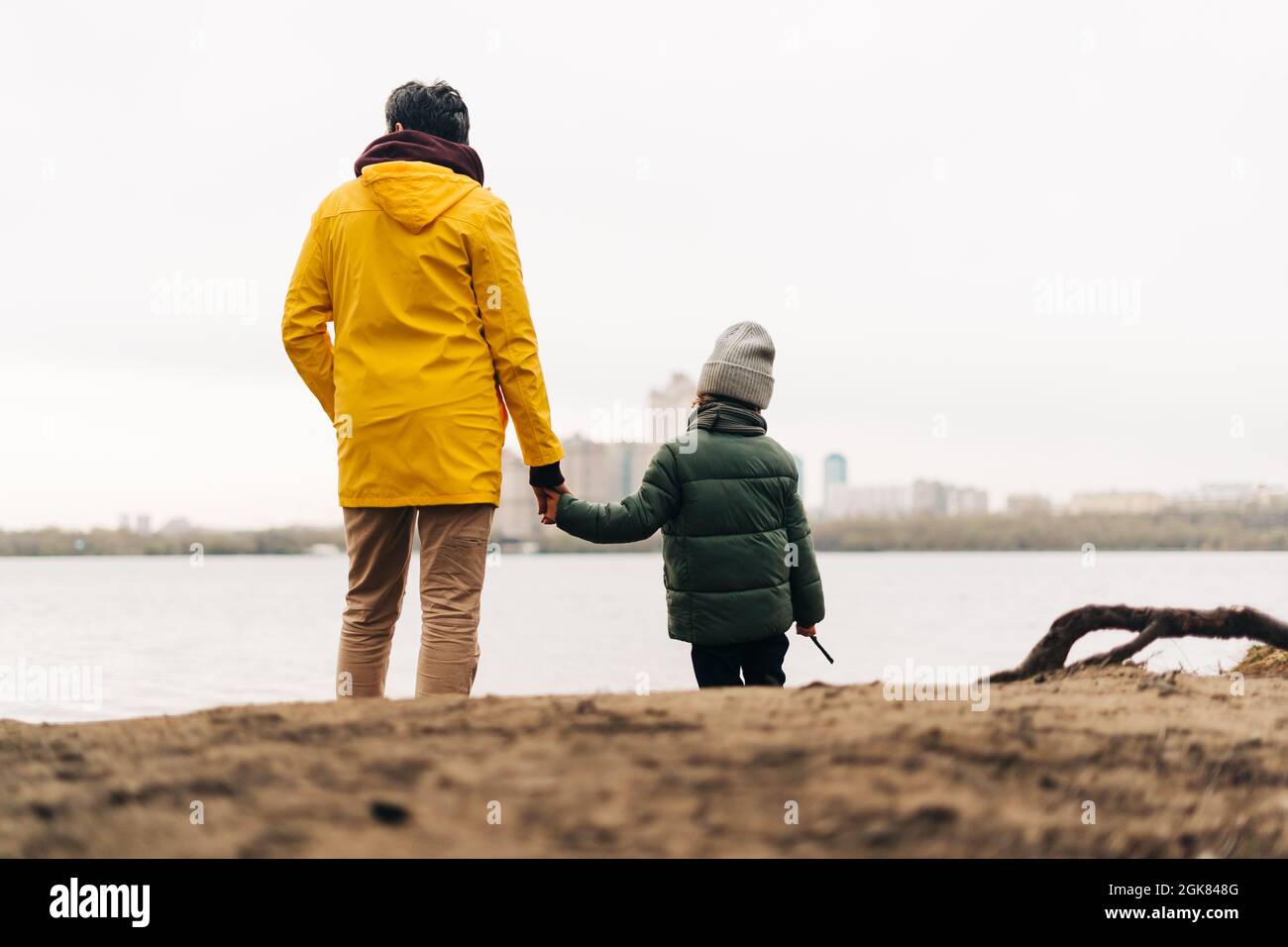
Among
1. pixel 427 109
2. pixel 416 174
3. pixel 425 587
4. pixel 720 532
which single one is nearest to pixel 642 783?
pixel 425 587

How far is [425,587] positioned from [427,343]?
2.67 ft

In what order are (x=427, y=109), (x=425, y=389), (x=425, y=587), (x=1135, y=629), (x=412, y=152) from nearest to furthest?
(x=425, y=389) < (x=425, y=587) < (x=412, y=152) < (x=427, y=109) < (x=1135, y=629)

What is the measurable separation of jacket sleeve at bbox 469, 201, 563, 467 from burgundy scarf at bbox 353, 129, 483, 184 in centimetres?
29

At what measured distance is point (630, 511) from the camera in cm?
363

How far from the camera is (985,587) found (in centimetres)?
4531

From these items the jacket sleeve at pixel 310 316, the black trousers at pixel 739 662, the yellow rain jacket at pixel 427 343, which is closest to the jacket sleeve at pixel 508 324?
the yellow rain jacket at pixel 427 343

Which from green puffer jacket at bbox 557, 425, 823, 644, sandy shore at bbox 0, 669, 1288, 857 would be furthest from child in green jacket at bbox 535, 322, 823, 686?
sandy shore at bbox 0, 669, 1288, 857

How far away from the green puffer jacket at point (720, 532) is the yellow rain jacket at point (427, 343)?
398 mm

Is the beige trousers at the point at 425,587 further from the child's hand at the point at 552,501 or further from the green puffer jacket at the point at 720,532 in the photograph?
the green puffer jacket at the point at 720,532

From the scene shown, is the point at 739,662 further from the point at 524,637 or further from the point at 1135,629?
the point at 524,637

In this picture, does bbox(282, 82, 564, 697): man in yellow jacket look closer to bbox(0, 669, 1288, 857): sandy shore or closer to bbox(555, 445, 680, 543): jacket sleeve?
bbox(555, 445, 680, 543): jacket sleeve

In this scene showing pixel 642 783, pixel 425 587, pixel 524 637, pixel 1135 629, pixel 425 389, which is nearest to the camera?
pixel 642 783

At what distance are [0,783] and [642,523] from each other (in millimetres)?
2129
